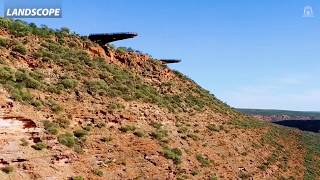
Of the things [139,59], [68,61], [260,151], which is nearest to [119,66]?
[139,59]

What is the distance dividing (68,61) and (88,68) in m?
2.37

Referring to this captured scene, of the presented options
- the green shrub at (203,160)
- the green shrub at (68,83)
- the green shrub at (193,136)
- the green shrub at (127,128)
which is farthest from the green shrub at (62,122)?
the green shrub at (193,136)

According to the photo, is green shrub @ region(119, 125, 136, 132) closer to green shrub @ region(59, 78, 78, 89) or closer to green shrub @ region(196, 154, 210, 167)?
green shrub @ region(59, 78, 78, 89)

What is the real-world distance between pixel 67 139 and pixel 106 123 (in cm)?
528

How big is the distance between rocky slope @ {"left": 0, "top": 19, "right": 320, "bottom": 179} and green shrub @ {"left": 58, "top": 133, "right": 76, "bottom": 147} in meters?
0.07

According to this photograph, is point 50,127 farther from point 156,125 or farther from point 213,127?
point 213,127

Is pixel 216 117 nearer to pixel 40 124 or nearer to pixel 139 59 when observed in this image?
pixel 139 59

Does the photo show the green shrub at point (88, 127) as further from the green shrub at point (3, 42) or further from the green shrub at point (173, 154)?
the green shrub at point (3, 42)

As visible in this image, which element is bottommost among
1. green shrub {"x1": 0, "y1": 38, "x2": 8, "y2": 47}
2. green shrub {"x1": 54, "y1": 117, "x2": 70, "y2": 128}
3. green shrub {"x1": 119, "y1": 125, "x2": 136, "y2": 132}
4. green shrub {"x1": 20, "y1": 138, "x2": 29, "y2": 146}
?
green shrub {"x1": 20, "y1": 138, "x2": 29, "y2": 146}

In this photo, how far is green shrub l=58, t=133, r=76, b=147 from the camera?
24.2 m

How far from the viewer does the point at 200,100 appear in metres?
52.4

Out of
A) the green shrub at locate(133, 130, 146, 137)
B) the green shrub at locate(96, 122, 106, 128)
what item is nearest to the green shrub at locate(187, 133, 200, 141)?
the green shrub at locate(133, 130, 146, 137)

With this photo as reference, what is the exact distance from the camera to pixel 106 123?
29.5m

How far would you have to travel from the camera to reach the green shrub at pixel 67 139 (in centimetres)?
2417
